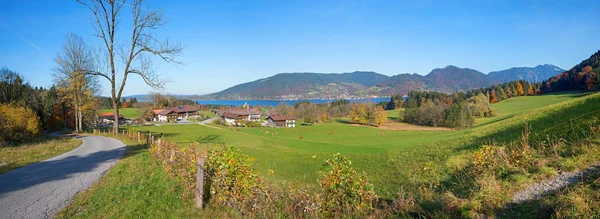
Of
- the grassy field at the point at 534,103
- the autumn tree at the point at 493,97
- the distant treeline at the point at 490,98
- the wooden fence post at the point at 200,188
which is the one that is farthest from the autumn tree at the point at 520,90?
the wooden fence post at the point at 200,188

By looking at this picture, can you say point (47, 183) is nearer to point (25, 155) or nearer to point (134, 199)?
point (134, 199)

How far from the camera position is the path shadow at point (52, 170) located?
24.4ft

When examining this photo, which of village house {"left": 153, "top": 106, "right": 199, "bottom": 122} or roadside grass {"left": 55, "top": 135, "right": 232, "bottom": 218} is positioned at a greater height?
roadside grass {"left": 55, "top": 135, "right": 232, "bottom": 218}

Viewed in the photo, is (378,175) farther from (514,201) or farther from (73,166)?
(73,166)

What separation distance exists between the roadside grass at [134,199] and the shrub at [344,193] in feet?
7.68

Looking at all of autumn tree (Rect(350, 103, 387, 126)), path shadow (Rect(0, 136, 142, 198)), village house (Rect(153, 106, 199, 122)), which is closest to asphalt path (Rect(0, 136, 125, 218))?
path shadow (Rect(0, 136, 142, 198))

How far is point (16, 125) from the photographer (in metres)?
19.6

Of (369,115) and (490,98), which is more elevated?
(490,98)

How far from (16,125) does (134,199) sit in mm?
22250

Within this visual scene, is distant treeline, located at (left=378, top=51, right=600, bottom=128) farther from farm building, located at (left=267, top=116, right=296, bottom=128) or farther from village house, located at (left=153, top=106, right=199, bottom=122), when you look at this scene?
village house, located at (left=153, top=106, right=199, bottom=122)

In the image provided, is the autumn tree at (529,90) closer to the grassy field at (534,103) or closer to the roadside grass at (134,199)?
the grassy field at (534,103)

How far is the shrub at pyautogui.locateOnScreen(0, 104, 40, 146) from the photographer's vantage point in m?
17.8

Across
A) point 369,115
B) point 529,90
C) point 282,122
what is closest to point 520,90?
point 529,90

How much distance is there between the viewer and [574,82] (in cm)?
5288
